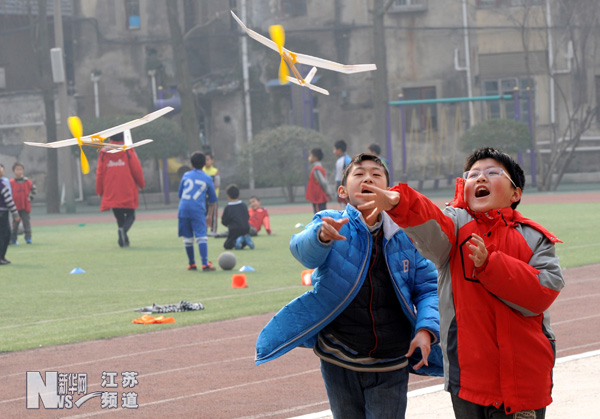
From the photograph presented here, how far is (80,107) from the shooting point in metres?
44.2

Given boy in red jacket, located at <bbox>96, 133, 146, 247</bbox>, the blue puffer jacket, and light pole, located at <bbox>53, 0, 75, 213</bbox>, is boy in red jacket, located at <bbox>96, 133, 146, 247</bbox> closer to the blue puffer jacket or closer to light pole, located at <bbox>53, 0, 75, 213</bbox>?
light pole, located at <bbox>53, 0, 75, 213</bbox>

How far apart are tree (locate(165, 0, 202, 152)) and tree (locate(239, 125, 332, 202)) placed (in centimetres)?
327

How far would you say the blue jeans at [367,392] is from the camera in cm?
437

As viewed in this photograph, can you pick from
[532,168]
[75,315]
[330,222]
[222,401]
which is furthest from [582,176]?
[330,222]

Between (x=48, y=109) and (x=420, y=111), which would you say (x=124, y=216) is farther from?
(x=420, y=111)

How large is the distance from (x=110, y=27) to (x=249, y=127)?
26.7ft

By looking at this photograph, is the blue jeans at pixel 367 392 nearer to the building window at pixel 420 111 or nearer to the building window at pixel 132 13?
the building window at pixel 420 111

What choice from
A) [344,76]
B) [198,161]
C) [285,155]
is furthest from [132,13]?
[198,161]

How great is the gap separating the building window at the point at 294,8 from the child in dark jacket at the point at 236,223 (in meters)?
24.8

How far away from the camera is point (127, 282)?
14.6 metres

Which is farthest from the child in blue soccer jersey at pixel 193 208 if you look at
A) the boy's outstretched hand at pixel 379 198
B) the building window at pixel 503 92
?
the building window at pixel 503 92

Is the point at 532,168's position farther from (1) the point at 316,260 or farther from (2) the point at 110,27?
(1) the point at 316,260

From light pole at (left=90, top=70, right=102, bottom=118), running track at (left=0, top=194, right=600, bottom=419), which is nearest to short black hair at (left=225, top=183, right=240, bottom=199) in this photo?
running track at (left=0, top=194, right=600, bottom=419)

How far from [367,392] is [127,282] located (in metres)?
10.6
